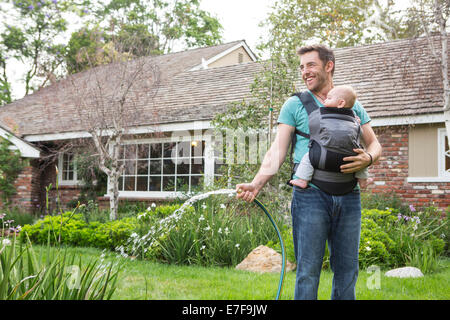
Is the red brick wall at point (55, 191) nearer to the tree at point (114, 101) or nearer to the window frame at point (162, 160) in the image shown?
the window frame at point (162, 160)

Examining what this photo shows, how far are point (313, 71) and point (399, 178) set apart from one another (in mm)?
7621

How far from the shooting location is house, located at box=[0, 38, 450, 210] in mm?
9000

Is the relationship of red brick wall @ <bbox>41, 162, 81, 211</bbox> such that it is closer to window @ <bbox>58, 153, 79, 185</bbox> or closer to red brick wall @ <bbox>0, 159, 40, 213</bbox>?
window @ <bbox>58, 153, 79, 185</bbox>

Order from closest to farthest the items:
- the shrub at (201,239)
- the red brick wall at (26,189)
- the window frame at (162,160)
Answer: the shrub at (201,239), the window frame at (162,160), the red brick wall at (26,189)

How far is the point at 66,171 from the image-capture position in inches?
588

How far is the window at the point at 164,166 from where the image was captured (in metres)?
11.9

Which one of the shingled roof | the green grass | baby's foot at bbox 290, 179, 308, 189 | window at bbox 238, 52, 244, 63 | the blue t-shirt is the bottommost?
the green grass

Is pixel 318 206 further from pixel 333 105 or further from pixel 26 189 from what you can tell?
pixel 26 189

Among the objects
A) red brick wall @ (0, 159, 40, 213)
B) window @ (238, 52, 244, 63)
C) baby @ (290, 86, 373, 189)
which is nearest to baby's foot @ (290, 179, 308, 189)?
baby @ (290, 86, 373, 189)

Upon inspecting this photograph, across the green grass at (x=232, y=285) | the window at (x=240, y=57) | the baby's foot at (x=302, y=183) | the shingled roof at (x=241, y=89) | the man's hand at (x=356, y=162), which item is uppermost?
the window at (x=240, y=57)

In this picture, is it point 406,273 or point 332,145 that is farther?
point 406,273

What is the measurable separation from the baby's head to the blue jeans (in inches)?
19.1

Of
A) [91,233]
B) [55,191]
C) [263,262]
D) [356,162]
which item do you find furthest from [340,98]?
[55,191]

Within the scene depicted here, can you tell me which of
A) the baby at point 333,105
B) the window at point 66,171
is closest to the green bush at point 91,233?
the baby at point 333,105
